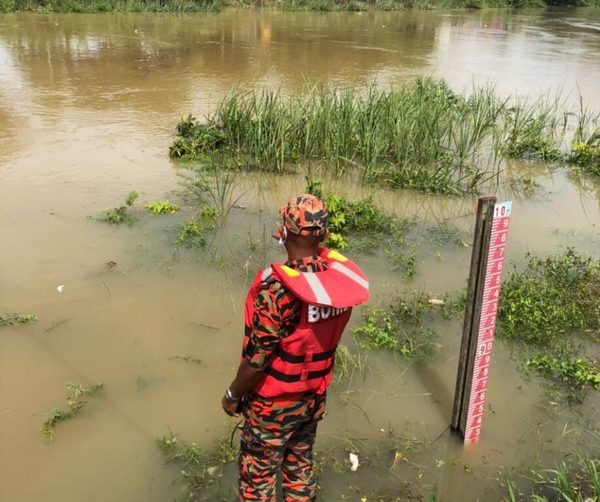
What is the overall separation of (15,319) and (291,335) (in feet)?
8.44

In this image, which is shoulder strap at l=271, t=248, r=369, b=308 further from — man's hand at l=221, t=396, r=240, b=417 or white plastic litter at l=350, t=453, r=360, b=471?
white plastic litter at l=350, t=453, r=360, b=471

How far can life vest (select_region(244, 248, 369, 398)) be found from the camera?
1.72 metres

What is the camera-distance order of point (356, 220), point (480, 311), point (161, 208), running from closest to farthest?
point (480, 311) → point (356, 220) → point (161, 208)

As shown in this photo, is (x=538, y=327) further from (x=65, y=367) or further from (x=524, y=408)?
(x=65, y=367)

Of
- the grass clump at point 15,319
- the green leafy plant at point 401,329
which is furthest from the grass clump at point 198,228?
the green leafy plant at point 401,329

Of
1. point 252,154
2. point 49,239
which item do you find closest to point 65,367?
point 49,239

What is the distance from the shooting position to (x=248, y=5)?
2648 centimetres

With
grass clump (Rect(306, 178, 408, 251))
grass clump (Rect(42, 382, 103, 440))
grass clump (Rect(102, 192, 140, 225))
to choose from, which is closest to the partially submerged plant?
grass clump (Rect(42, 382, 103, 440))

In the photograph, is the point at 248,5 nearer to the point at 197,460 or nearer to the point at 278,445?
the point at 197,460

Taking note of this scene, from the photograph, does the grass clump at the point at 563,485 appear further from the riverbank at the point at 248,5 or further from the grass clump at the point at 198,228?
the riverbank at the point at 248,5

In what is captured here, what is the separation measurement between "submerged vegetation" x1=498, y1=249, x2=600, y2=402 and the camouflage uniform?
1.75 m

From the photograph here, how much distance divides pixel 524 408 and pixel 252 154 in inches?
174

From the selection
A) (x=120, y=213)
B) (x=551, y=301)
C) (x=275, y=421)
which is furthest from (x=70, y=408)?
(x=551, y=301)

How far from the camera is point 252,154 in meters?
6.57
